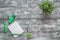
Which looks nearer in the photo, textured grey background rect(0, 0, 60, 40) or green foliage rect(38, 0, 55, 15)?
green foliage rect(38, 0, 55, 15)

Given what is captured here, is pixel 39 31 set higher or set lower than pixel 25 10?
lower

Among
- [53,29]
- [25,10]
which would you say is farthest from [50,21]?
[25,10]

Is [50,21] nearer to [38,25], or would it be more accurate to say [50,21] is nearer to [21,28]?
[38,25]

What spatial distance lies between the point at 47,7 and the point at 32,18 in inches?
22.6

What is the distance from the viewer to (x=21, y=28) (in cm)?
598

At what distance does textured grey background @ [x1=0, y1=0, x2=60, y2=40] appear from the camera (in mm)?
5941

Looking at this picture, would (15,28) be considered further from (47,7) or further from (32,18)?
(47,7)

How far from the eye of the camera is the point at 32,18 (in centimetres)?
603

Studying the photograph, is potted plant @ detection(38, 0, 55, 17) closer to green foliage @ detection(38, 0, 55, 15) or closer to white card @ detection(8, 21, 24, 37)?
green foliage @ detection(38, 0, 55, 15)

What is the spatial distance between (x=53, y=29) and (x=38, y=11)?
0.69m

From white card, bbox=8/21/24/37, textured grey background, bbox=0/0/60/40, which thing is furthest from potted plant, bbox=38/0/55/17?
white card, bbox=8/21/24/37

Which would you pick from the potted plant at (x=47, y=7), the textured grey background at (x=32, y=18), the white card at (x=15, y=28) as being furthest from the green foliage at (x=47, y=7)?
the white card at (x=15, y=28)

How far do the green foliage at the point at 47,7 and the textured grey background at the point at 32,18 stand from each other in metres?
0.19

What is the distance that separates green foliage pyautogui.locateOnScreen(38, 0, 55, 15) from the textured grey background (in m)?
0.19
